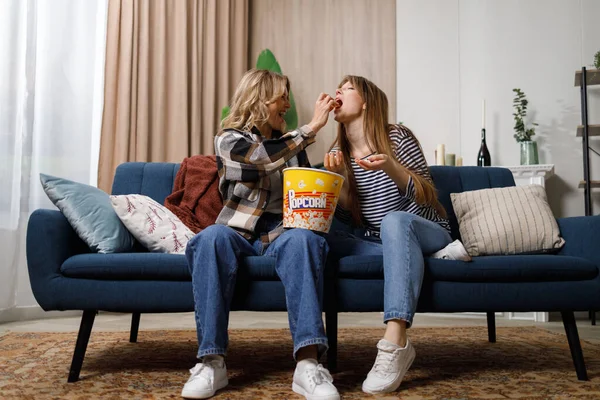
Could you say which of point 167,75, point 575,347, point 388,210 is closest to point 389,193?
point 388,210

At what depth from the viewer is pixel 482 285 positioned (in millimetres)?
1760

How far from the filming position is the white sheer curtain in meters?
3.15

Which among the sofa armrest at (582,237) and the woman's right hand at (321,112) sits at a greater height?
the woman's right hand at (321,112)

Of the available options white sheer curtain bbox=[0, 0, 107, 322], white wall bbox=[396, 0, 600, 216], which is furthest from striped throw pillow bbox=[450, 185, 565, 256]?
white sheer curtain bbox=[0, 0, 107, 322]

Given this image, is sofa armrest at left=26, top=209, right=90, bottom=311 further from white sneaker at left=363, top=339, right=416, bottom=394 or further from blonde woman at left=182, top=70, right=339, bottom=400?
white sneaker at left=363, top=339, right=416, bottom=394

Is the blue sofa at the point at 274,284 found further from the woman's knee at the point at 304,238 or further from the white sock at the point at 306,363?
the white sock at the point at 306,363

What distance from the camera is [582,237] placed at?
1.92 metres

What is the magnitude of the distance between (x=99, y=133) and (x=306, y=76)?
152 centimetres

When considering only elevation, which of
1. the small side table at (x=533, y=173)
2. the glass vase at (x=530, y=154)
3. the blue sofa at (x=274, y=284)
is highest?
the glass vase at (x=530, y=154)

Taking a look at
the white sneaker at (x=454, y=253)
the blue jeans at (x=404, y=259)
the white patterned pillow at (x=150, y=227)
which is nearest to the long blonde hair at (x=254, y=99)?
the white patterned pillow at (x=150, y=227)

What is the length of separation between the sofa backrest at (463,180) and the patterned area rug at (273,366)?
0.60 m

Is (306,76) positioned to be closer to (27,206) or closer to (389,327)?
(27,206)

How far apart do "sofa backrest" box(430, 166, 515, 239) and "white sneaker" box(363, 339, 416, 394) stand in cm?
85

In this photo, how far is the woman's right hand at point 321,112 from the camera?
1.88m
